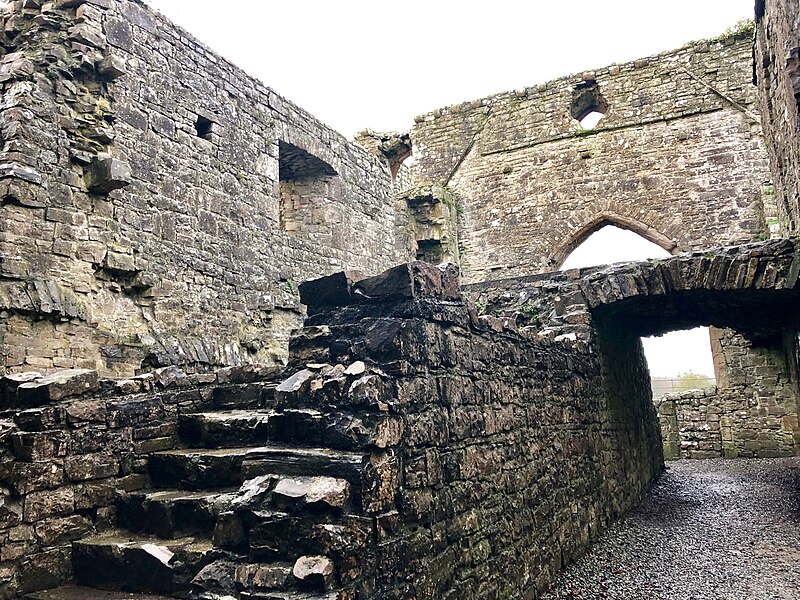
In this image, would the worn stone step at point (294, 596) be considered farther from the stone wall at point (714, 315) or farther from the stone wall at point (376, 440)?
the stone wall at point (714, 315)

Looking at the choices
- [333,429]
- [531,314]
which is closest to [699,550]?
[531,314]

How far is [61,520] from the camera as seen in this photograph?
3.47 meters

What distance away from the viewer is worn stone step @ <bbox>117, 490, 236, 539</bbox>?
10.9 feet

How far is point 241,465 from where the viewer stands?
3.27 meters

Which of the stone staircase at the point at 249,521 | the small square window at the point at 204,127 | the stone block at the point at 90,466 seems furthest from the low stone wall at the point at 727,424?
the stone block at the point at 90,466

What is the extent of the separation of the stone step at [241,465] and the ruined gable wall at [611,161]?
12458 millimetres

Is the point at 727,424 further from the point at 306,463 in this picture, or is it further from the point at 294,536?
the point at 294,536

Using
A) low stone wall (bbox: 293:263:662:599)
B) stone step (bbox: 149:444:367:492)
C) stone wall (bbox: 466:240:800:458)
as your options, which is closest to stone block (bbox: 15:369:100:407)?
stone step (bbox: 149:444:367:492)

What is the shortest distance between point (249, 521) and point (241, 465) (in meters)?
0.57

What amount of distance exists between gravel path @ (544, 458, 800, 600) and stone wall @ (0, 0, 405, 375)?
4560 millimetres

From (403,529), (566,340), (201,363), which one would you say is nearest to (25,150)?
(201,363)

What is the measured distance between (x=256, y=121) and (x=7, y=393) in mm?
5980

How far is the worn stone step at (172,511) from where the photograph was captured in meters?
3.33

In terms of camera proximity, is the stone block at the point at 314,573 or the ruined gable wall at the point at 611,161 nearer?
the stone block at the point at 314,573
